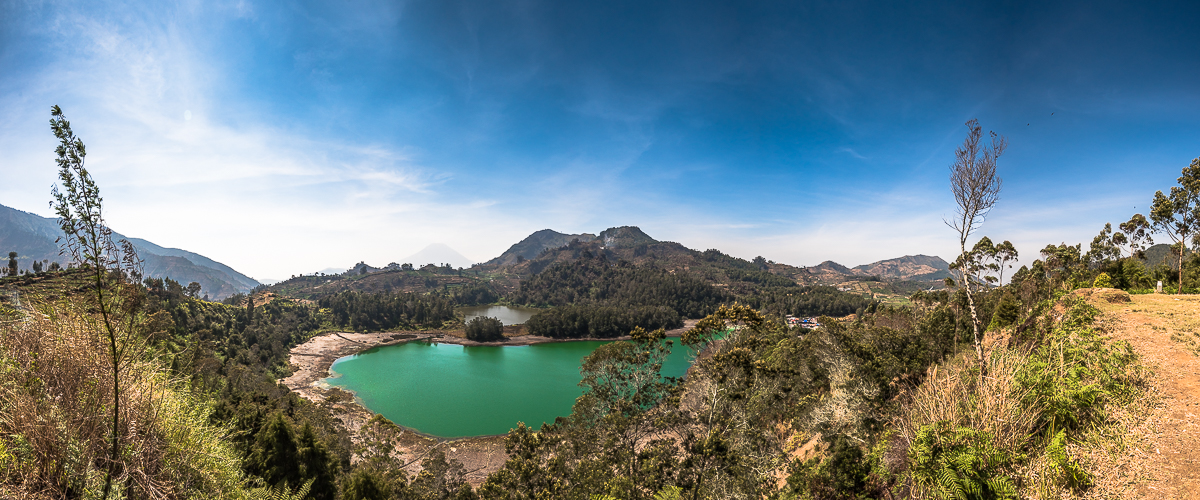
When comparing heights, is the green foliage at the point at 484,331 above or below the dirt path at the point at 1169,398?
below

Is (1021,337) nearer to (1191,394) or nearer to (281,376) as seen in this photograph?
(1191,394)

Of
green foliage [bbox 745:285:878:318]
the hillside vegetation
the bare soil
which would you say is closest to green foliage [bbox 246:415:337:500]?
the hillside vegetation

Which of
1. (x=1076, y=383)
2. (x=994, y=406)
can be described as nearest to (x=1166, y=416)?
(x=1076, y=383)

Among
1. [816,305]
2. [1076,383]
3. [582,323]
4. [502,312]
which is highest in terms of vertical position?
[1076,383]

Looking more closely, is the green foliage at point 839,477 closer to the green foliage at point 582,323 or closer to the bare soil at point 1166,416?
the bare soil at point 1166,416

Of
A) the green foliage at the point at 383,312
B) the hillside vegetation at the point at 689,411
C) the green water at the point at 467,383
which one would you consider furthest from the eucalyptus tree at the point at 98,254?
the green foliage at the point at 383,312

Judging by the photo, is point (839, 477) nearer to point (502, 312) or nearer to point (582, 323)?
point (582, 323)
